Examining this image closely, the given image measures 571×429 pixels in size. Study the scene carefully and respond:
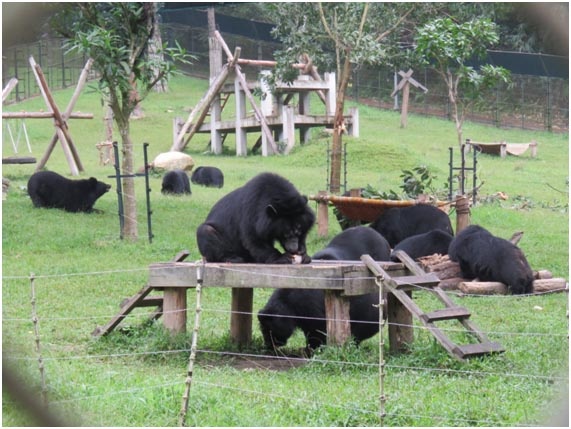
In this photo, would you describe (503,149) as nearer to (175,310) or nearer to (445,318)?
(175,310)

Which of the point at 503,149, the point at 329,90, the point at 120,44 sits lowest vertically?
the point at 503,149

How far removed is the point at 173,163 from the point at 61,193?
6.70 meters

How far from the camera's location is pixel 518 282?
10.5 meters

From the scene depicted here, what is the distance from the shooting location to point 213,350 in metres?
7.76

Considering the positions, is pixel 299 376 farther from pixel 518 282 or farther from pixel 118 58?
pixel 118 58

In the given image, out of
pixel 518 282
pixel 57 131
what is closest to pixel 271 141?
pixel 57 131

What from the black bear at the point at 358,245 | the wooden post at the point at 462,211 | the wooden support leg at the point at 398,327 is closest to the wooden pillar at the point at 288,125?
the wooden post at the point at 462,211

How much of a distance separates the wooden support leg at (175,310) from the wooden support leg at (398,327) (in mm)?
1699

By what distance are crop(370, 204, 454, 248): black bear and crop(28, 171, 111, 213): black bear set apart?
5.95 m

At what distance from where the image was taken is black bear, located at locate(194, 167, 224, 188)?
68.2 feet

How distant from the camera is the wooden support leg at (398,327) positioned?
7305 mm

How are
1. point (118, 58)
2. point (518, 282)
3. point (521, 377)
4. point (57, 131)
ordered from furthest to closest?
point (57, 131), point (118, 58), point (518, 282), point (521, 377)

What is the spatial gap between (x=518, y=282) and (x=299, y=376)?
4.77m

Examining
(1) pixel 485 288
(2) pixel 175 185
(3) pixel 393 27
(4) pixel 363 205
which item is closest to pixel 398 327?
(1) pixel 485 288
